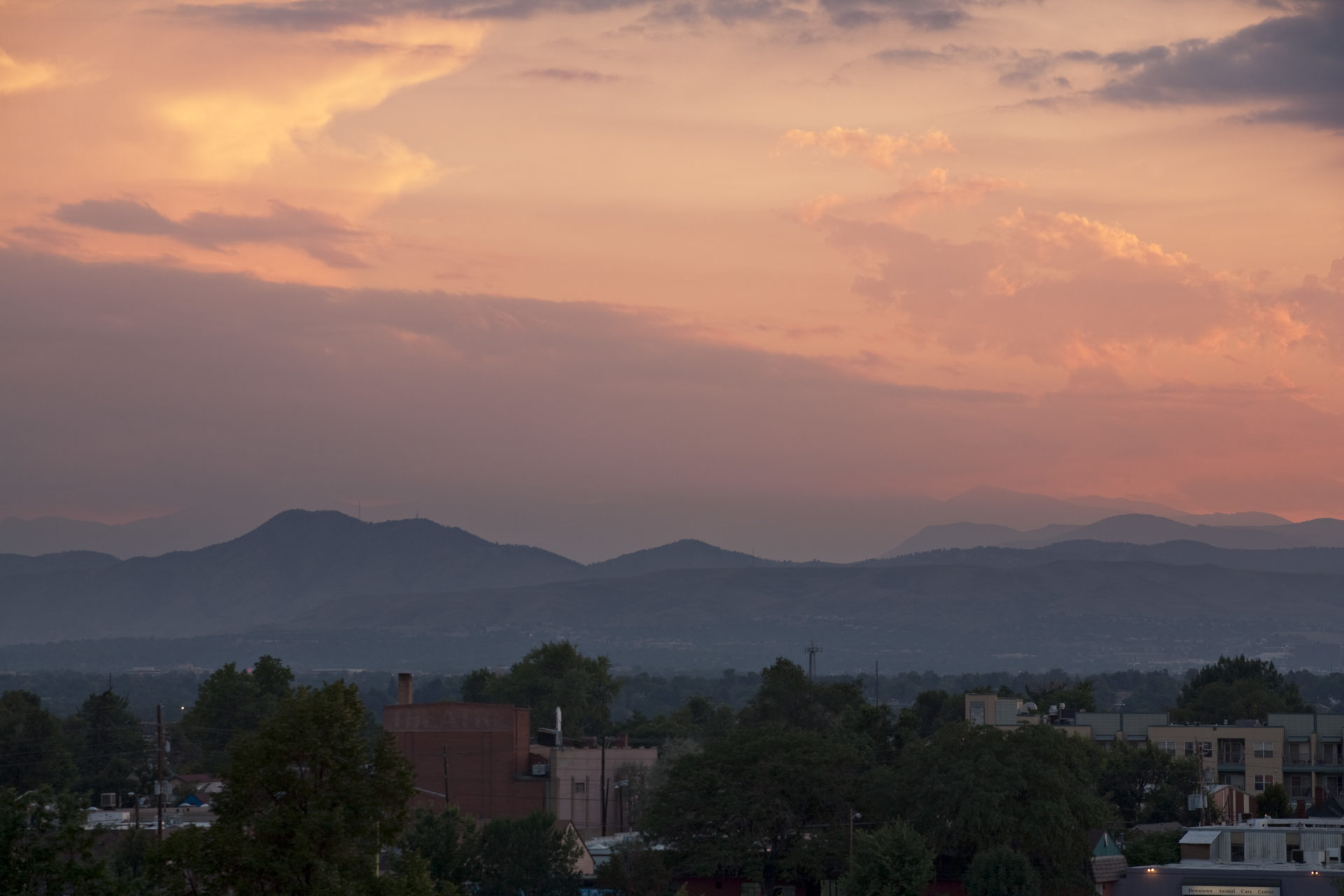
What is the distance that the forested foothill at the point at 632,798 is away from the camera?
137 feet

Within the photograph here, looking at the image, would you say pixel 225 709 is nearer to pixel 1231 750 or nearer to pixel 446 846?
pixel 1231 750

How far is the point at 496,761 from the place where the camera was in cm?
12119

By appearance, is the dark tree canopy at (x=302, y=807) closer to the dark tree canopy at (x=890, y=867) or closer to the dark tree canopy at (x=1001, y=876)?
the dark tree canopy at (x=890, y=867)

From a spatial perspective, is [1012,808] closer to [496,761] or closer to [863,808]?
[863,808]

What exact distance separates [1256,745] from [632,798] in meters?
55.2

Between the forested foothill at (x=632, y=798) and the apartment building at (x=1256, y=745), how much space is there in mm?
8716

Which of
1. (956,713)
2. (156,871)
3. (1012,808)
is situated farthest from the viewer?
(956,713)

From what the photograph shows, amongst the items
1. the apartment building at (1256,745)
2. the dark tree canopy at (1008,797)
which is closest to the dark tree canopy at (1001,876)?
the dark tree canopy at (1008,797)

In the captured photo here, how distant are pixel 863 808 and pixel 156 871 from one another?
58.5 m

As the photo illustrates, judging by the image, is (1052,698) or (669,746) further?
(1052,698)

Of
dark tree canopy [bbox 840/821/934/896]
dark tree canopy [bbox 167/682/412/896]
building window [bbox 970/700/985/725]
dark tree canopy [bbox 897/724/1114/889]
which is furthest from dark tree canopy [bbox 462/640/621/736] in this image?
dark tree canopy [bbox 167/682/412/896]

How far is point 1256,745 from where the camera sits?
14725 cm

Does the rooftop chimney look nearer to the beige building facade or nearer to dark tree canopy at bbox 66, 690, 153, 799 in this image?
the beige building facade

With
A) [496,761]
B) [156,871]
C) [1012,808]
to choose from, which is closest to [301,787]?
[156,871]
